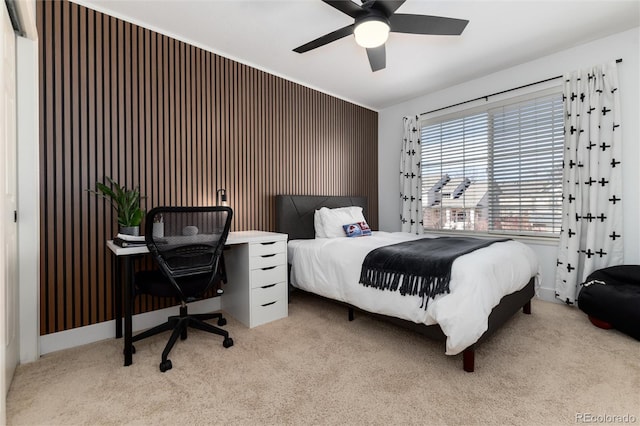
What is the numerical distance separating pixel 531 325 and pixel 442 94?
10.2 ft

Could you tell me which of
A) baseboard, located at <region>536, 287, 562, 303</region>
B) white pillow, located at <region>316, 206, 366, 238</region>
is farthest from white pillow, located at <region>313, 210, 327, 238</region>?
baseboard, located at <region>536, 287, 562, 303</region>

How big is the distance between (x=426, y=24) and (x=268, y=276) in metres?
2.34

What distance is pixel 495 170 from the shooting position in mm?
3693

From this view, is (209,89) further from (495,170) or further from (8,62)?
(495,170)

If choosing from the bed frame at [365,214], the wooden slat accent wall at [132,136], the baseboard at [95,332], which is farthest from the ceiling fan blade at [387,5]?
the baseboard at [95,332]

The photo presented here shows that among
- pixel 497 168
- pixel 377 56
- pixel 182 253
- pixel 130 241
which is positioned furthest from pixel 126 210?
pixel 497 168

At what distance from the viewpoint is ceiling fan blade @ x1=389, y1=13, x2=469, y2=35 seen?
2021mm

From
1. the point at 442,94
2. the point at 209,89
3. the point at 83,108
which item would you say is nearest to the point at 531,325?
the point at 442,94

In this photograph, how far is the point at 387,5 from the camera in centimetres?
185

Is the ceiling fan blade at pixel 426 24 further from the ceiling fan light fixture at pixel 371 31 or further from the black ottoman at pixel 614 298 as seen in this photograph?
the black ottoman at pixel 614 298

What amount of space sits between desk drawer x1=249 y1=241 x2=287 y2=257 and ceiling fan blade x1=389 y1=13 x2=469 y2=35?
1973 millimetres

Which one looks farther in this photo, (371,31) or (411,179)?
(411,179)

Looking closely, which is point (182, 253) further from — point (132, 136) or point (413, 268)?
point (413, 268)

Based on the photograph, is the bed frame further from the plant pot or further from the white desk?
the plant pot
